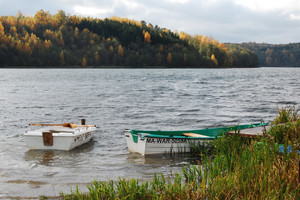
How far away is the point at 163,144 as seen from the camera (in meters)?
11.8

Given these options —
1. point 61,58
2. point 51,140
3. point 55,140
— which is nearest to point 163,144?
point 55,140

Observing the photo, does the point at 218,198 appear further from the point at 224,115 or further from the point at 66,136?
the point at 224,115

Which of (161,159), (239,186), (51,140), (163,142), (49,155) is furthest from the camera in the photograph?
(51,140)

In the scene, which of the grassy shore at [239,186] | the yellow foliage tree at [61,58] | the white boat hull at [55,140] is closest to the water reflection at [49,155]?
the white boat hull at [55,140]

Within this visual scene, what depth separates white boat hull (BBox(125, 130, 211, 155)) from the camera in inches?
458

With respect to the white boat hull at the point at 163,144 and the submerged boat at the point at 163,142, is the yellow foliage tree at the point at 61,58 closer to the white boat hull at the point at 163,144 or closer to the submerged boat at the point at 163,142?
the submerged boat at the point at 163,142

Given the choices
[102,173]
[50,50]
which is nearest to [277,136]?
[102,173]

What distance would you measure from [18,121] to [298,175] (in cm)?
1853

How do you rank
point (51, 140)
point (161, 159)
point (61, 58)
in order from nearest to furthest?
point (161, 159)
point (51, 140)
point (61, 58)

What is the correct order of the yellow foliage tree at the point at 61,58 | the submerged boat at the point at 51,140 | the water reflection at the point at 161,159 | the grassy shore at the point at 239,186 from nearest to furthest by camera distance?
the grassy shore at the point at 239,186 → the water reflection at the point at 161,159 → the submerged boat at the point at 51,140 → the yellow foliage tree at the point at 61,58

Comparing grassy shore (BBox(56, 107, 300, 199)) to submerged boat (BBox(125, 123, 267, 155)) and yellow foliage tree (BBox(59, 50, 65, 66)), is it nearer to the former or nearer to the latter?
submerged boat (BBox(125, 123, 267, 155))

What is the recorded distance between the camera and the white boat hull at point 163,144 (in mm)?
11641

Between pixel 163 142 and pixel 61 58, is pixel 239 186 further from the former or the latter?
pixel 61 58

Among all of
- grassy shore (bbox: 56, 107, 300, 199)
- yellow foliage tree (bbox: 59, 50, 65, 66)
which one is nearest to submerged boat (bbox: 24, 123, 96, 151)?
grassy shore (bbox: 56, 107, 300, 199)
